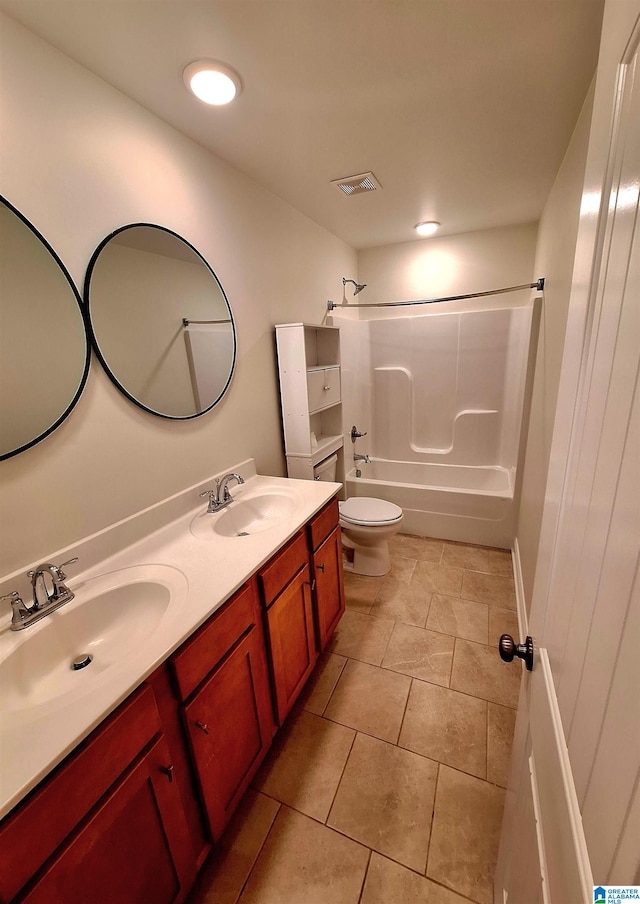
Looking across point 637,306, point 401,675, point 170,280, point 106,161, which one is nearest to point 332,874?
point 401,675

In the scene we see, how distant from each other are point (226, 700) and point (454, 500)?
2184 millimetres

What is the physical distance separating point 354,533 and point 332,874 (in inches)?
59.2

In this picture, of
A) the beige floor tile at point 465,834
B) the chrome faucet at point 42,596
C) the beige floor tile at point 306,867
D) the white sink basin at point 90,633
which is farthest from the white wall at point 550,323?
the chrome faucet at point 42,596

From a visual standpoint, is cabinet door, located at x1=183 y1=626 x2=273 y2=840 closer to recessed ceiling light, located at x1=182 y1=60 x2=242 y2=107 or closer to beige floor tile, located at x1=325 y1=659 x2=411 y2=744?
beige floor tile, located at x1=325 y1=659 x2=411 y2=744

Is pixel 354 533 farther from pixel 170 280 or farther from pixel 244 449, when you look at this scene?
pixel 170 280

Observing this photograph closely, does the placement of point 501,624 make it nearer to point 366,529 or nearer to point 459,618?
point 459,618

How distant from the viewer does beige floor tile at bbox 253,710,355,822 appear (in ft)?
4.22

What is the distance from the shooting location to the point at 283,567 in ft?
4.37

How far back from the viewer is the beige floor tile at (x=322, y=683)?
1.63 meters

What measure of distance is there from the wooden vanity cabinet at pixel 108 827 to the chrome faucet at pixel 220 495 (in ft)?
2.72

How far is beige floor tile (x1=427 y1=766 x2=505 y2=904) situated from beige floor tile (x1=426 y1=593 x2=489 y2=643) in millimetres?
714

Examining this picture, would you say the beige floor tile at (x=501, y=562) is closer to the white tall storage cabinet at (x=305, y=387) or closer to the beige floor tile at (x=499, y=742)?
the beige floor tile at (x=499, y=742)

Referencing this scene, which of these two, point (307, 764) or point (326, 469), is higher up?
point (326, 469)

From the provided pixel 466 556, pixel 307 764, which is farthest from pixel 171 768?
pixel 466 556
